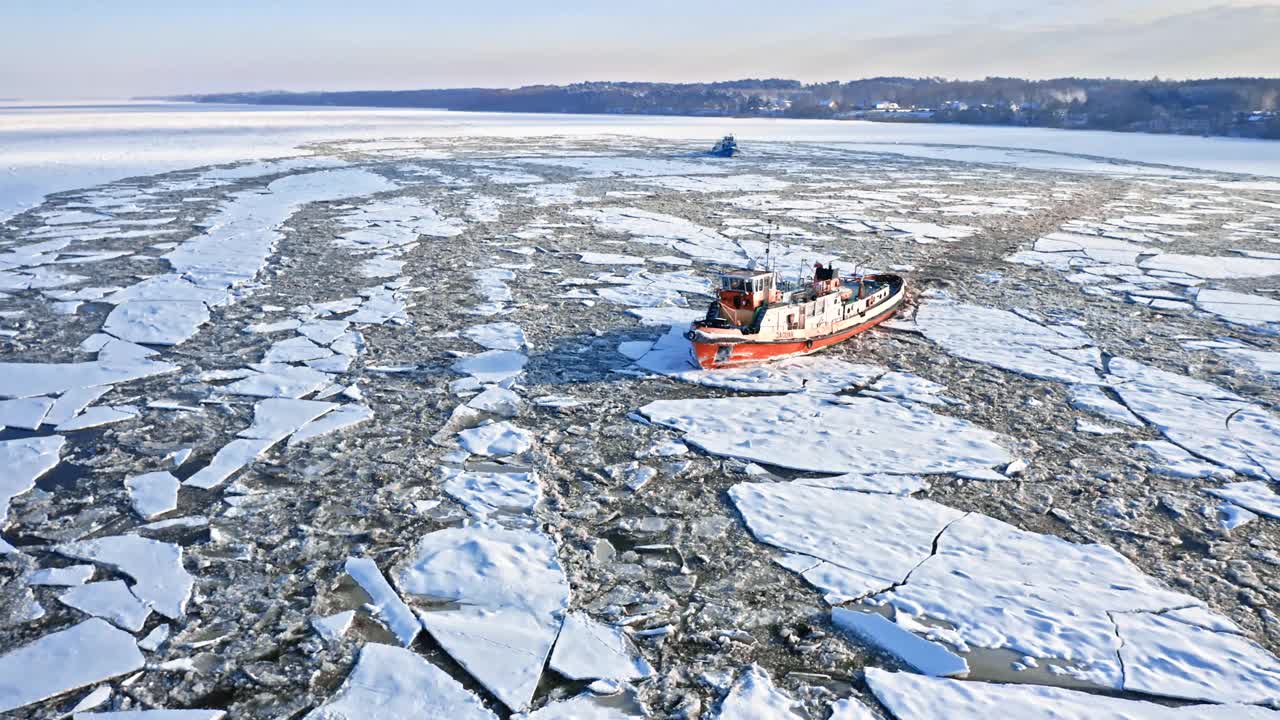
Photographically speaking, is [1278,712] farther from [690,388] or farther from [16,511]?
[16,511]

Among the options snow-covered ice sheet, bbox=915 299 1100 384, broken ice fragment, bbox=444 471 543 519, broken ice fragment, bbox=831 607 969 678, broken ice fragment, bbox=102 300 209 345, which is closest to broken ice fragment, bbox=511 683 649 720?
broken ice fragment, bbox=831 607 969 678

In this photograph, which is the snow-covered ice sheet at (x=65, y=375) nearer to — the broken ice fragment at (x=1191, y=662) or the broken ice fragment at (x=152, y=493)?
the broken ice fragment at (x=152, y=493)

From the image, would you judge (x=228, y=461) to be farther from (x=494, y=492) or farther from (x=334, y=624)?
(x=334, y=624)

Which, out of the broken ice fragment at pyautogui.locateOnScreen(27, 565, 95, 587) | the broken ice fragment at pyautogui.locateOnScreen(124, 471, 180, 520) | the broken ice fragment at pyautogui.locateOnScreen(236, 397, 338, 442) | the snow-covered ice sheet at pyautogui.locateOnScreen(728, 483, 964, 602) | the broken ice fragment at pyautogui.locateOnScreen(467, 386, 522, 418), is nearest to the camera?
the broken ice fragment at pyautogui.locateOnScreen(27, 565, 95, 587)

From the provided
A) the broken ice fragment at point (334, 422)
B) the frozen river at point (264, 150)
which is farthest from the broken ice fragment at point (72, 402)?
the frozen river at point (264, 150)

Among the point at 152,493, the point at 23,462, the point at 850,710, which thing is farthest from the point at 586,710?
the point at 23,462

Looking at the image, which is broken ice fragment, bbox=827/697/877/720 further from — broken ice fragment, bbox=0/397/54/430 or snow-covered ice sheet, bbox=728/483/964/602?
broken ice fragment, bbox=0/397/54/430
